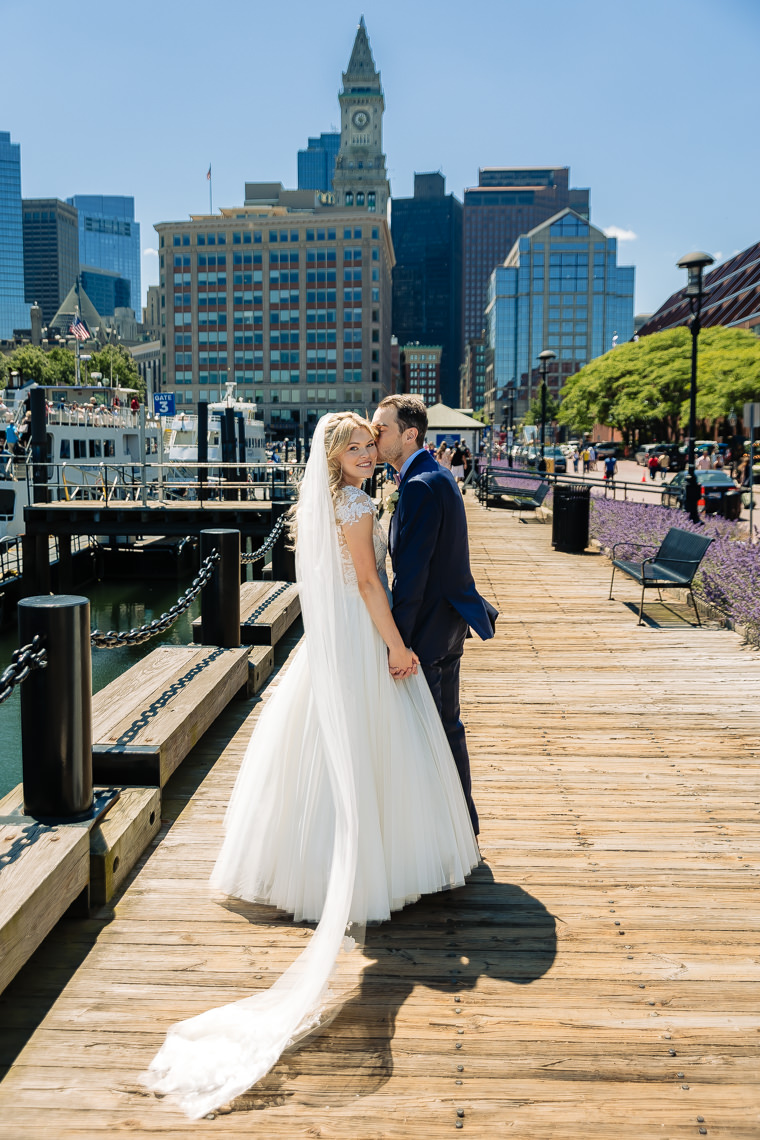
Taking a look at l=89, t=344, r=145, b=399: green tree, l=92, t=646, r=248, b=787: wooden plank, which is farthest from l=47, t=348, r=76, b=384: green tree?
l=92, t=646, r=248, b=787: wooden plank

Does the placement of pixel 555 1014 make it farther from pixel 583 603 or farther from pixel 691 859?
pixel 583 603

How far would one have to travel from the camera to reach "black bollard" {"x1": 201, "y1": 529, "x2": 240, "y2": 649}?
22.4 feet

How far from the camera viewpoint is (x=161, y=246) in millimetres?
120875

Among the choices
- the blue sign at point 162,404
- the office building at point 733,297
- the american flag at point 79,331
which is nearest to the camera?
the blue sign at point 162,404

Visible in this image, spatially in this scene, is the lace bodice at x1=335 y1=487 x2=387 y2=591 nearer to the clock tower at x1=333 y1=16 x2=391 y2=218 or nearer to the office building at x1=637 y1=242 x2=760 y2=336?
the office building at x1=637 y1=242 x2=760 y2=336

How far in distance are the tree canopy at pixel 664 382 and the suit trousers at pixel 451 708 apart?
4985 centimetres

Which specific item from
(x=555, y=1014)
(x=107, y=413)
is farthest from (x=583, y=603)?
(x=107, y=413)

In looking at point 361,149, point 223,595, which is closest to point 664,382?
point 223,595

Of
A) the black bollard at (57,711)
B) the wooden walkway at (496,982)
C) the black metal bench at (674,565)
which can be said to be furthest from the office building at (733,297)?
the black bollard at (57,711)

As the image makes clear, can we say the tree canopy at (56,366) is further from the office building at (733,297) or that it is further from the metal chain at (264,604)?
the metal chain at (264,604)

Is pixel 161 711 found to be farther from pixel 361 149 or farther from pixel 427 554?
pixel 361 149

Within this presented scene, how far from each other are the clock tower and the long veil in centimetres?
18791

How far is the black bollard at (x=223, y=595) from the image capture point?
6.84 metres

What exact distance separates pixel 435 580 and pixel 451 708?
61 centimetres
